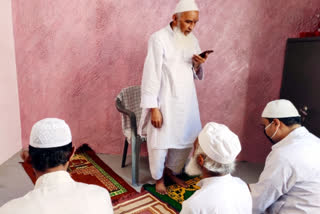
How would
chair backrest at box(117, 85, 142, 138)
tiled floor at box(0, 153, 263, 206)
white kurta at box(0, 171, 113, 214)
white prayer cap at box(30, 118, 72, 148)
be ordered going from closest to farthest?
white kurta at box(0, 171, 113, 214) → white prayer cap at box(30, 118, 72, 148) → tiled floor at box(0, 153, 263, 206) → chair backrest at box(117, 85, 142, 138)

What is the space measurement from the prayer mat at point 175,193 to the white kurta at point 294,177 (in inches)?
32.7

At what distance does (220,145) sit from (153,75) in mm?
1095

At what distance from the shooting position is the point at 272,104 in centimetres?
156

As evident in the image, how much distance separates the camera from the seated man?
0.96 m

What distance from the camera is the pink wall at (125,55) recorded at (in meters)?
2.60

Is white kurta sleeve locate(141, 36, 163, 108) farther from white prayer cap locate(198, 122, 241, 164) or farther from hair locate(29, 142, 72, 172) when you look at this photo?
hair locate(29, 142, 72, 172)

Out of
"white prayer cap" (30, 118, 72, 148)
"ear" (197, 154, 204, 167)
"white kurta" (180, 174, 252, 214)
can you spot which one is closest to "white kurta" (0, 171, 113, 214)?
"white prayer cap" (30, 118, 72, 148)

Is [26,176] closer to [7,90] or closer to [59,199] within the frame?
[7,90]

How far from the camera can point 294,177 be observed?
1.29 m

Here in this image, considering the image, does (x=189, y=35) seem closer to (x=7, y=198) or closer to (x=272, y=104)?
(x=272, y=104)

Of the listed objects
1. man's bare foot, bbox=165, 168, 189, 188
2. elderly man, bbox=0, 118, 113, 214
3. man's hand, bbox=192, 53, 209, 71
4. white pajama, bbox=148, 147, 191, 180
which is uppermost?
man's hand, bbox=192, 53, 209, 71

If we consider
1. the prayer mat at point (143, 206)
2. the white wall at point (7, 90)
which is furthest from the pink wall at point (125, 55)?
the prayer mat at point (143, 206)

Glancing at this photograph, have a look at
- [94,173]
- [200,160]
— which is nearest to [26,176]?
[94,173]

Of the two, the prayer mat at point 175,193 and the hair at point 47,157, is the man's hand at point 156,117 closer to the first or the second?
the prayer mat at point 175,193
